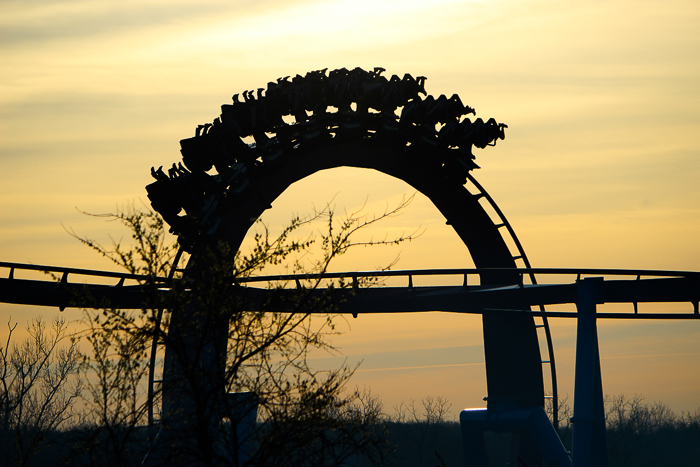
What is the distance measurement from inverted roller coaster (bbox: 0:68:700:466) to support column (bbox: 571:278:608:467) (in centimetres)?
16

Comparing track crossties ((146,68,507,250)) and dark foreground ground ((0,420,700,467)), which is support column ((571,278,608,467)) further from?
dark foreground ground ((0,420,700,467))

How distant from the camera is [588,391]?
1545 centimetres

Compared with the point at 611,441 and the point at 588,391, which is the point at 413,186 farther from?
the point at 611,441

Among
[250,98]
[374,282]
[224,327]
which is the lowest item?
[224,327]

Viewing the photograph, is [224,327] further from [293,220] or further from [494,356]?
[494,356]

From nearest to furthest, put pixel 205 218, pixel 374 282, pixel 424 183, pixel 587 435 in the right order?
pixel 374 282, pixel 587 435, pixel 205 218, pixel 424 183

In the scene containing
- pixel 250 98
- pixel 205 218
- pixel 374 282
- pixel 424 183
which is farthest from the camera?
pixel 424 183

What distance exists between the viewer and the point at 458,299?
1875cm

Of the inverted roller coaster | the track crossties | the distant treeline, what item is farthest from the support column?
the distant treeline

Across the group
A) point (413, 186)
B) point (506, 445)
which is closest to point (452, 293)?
point (413, 186)

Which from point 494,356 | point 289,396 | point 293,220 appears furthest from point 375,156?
point 289,396

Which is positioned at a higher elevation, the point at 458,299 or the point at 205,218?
the point at 205,218

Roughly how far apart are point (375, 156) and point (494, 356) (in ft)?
20.6

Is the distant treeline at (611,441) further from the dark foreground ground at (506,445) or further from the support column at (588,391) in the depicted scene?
the support column at (588,391)
